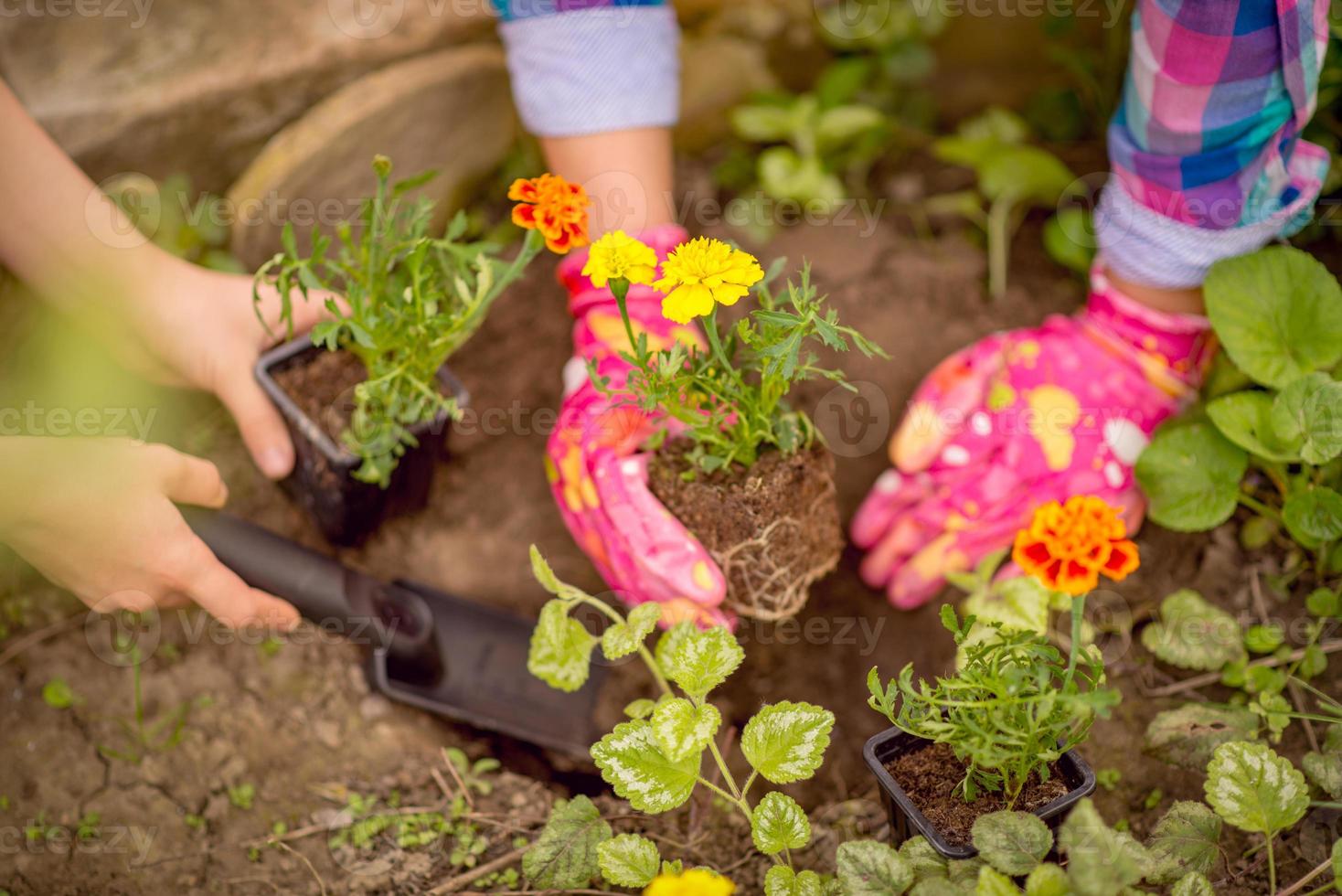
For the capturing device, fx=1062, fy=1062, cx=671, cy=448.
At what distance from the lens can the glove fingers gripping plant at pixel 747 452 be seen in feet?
3.34

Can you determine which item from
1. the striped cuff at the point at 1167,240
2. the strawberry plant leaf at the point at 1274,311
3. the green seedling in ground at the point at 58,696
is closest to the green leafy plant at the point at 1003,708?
the strawberry plant leaf at the point at 1274,311

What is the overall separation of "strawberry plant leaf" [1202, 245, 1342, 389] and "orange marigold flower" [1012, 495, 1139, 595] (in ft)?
1.70

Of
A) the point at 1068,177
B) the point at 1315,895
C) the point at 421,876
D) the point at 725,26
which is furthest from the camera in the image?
the point at 725,26

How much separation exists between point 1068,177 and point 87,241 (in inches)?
56.0

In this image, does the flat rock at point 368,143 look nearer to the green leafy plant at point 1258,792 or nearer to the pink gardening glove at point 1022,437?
the pink gardening glove at point 1022,437

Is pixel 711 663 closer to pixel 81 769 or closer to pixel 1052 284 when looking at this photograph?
pixel 81 769

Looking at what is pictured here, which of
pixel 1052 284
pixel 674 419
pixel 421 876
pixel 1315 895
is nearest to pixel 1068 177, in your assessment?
pixel 1052 284

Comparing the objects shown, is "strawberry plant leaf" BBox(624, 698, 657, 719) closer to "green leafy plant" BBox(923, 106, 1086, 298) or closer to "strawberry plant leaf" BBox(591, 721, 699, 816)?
"strawberry plant leaf" BBox(591, 721, 699, 816)

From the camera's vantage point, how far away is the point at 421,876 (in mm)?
1157

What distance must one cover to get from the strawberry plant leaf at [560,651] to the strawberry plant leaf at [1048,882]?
47 centimetres

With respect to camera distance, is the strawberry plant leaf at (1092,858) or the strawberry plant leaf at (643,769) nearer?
the strawberry plant leaf at (1092,858)

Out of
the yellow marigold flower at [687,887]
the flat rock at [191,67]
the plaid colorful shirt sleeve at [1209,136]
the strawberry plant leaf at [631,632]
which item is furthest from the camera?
the flat rock at [191,67]

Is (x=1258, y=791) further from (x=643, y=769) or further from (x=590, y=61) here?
(x=590, y=61)

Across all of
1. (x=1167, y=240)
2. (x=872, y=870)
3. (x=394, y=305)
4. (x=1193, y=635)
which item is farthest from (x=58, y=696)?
(x=1167, y=240)
